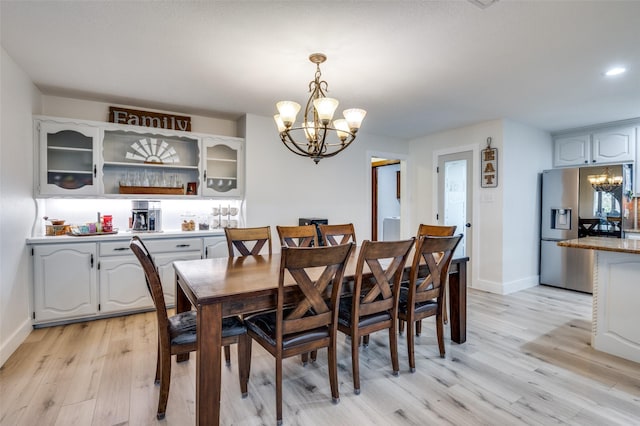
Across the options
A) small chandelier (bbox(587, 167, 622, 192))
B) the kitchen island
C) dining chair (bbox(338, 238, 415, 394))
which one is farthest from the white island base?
small chandelier (bbox(587, 167, 622, 192))

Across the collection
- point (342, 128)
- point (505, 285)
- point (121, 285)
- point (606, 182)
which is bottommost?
point (505, 285)

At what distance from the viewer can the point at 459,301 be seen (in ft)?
9.01

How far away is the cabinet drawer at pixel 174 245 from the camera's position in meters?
3.52

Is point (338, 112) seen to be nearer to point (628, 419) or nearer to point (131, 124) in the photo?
point (131, 124)

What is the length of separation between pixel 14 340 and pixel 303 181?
3318mm

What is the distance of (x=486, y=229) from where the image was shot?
14.6 ft

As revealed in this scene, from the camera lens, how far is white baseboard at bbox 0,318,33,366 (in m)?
2.43

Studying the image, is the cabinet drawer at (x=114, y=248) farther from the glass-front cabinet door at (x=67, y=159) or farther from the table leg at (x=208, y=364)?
the table leg at (x=208, y=364)

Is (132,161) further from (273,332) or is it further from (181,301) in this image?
(273,332)

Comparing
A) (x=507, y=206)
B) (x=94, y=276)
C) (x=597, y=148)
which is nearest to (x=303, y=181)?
(x=94, y=276)

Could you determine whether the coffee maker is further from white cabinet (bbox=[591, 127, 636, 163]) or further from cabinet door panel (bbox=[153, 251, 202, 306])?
white cabinet (bbox=[591, 127, 636, 163])

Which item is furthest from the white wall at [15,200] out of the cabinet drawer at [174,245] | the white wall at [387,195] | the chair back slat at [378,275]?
the white wall at [387,195]

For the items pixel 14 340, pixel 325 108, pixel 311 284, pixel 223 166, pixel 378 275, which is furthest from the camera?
pixel 223 166

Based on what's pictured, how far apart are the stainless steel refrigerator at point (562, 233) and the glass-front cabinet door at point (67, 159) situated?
19.3ft
